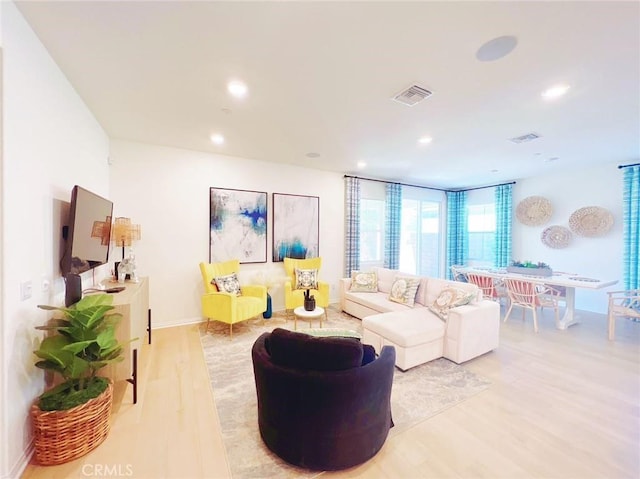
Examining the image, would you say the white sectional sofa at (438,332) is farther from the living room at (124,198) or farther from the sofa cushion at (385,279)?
the living room at (124,198)

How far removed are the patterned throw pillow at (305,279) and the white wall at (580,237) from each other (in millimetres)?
4978

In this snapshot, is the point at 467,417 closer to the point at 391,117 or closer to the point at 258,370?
the point at 258,370

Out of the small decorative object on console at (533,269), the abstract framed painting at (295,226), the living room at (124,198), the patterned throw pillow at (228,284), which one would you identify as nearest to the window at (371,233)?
the living room at (124,198)

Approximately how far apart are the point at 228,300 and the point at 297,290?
126cm

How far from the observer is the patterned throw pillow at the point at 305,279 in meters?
4.55

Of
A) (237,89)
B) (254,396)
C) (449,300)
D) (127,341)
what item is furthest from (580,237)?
(127,341)

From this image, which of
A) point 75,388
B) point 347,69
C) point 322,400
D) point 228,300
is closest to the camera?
point 322,400

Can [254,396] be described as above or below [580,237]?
below

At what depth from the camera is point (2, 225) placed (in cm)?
148

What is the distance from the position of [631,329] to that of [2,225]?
7214mm

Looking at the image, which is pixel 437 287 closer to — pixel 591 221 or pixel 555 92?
pixel 555 92

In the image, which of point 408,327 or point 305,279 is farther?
point 305,279

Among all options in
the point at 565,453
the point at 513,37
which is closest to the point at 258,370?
the point at 565,453

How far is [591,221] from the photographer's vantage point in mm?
4977
